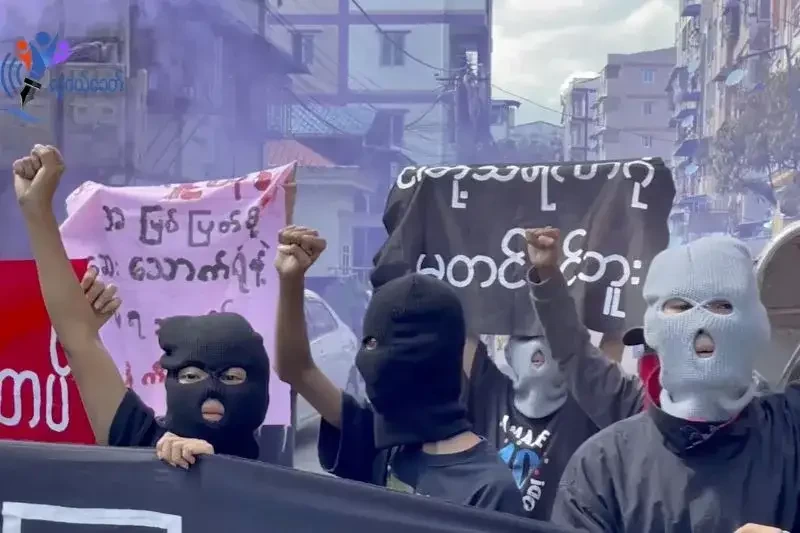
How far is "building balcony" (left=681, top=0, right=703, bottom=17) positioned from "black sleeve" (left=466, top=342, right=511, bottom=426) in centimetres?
418

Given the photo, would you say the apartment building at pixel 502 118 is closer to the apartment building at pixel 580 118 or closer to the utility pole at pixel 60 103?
the apartment building at pixel 580 118

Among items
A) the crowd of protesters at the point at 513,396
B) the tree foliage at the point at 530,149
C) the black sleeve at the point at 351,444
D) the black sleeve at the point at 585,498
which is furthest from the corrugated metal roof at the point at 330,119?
the black sleeve at the point at 585,498

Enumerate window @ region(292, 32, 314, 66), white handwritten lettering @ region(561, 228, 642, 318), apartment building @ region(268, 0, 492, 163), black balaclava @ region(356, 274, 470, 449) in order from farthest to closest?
window @ region(292, 32, 314, 66)
apartment building @ region(268, 0, 492, 163)
white handwritten lettering @ region(561, 228, 642, 318)
black balaclava @ region(356, 274, 470, 449)

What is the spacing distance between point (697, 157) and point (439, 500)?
4.95 meters

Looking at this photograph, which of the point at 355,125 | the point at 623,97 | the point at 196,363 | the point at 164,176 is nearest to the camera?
the point at 196,363

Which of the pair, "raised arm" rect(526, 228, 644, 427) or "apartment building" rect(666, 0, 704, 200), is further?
"apartment building" rect(666, 0, 704, 200)

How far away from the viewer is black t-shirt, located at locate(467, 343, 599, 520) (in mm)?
2758

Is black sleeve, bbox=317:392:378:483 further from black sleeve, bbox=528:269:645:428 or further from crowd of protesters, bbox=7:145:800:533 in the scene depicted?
black sleeve, bbox=528:269:645:428

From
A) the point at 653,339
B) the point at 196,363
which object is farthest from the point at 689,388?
the point at 196,363

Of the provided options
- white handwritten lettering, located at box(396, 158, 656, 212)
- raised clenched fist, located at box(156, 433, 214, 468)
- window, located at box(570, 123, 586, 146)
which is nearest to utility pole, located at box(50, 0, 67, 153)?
window, located at box(570, 123, 586, 146)

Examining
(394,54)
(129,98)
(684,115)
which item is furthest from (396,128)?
(684,115)

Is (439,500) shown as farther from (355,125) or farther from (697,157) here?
(355,125)

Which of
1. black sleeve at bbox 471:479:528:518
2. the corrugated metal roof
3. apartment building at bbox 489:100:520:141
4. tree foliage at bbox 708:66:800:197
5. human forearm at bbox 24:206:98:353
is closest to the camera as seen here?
black sleeve at bbox 471:479:528:518

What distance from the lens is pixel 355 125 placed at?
1116 centimetres
